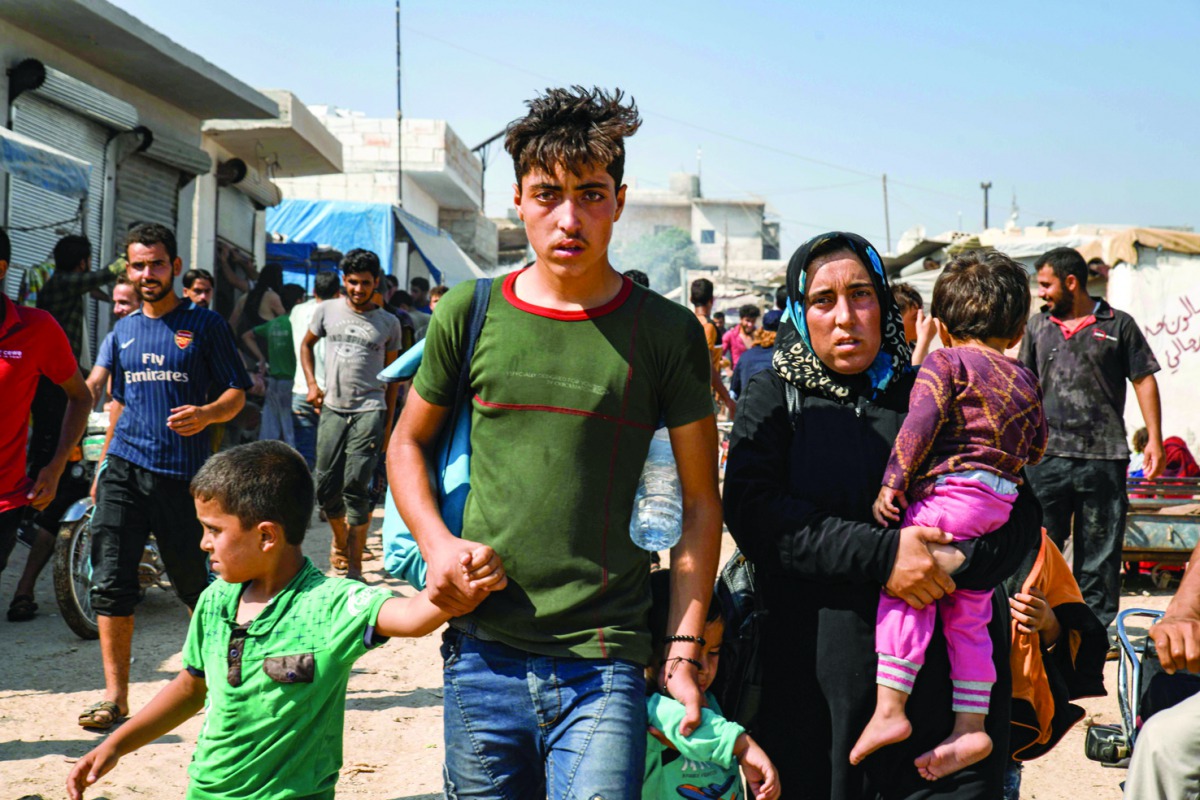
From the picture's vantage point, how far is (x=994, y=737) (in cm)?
249

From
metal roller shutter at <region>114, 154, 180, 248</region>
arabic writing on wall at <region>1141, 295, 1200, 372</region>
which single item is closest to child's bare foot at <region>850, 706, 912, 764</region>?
arabic writing on wall at <region>1141, 295, 1200, 372</region>

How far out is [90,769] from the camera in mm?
2654

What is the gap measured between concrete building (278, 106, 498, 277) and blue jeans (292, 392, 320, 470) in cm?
1502

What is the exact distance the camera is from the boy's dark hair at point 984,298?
2.72m

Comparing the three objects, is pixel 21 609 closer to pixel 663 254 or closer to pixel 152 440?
pixel 152 440

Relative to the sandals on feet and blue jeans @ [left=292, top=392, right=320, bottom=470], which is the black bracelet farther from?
blue jeans @ [left=292, top=392, right=320, bottom=470]

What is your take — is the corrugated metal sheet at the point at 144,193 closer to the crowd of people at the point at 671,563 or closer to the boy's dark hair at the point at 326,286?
the boy's dark hair at the point at 326,286

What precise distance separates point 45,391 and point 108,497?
200cm

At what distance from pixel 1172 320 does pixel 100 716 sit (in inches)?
424

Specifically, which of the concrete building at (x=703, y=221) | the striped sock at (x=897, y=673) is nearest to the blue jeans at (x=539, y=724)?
the striped sock at (x=897, y=673)

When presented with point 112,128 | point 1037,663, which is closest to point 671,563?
point 1037,663

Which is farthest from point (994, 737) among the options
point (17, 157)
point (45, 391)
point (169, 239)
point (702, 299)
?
point (702, 299)

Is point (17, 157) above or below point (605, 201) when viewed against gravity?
above

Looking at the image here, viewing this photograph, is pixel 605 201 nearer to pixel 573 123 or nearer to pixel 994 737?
pixel 573 123
